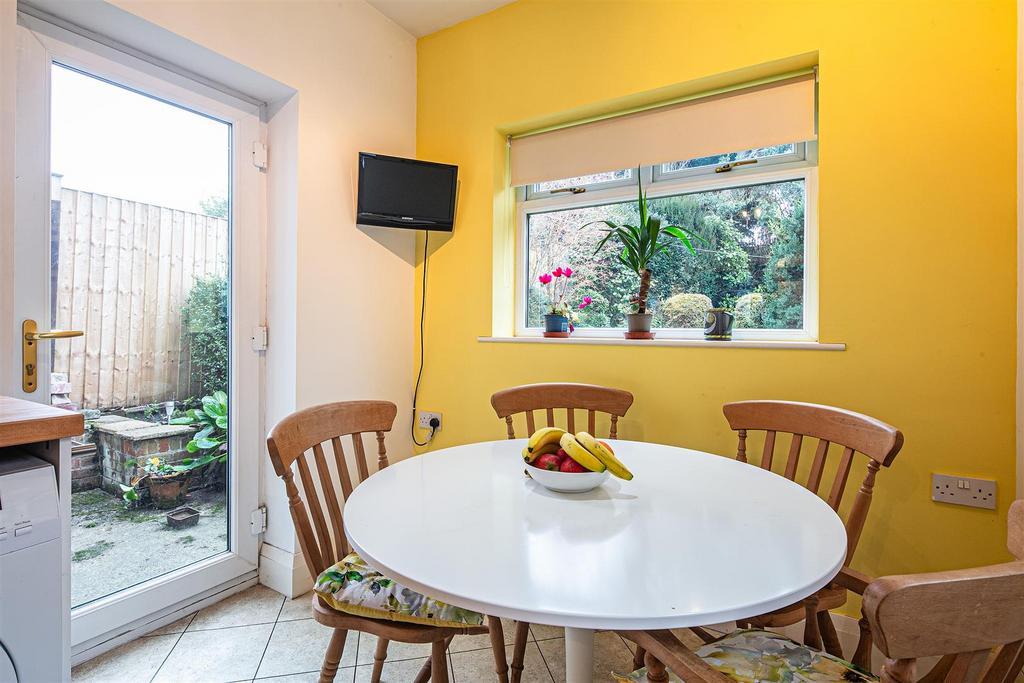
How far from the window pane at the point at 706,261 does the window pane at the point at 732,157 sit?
0.12 m

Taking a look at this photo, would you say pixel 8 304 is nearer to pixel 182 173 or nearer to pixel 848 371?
pixel 182 173

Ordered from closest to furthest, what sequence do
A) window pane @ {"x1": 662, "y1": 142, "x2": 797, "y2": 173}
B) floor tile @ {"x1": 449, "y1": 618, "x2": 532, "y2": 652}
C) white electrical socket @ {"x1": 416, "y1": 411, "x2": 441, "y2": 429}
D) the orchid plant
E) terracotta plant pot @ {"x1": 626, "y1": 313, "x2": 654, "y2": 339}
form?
floor tile @ {"x1": 449, "y1": 618, "x2": 532, "y2": 652}, window pane @ {"x1": 662, "y1": 142, "x2": 797, "y2": 173}, terracotta plant pot @ {"x1": 626, "y1": 313, "x2": 654, "y2": 339}, the orchid plant, white electrical socket @ {"x1": 416, "y1": 411, "x2": 441, "y2": 429}

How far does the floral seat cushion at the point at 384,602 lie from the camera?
1095 mm

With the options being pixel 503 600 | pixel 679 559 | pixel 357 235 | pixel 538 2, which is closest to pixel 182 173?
pixel 357 235

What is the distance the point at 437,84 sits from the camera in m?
2.69

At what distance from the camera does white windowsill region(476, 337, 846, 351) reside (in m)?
1.78

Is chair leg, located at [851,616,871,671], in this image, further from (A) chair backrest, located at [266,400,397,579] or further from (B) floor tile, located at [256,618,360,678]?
(B) floor tile, located at [256,618,360,678]

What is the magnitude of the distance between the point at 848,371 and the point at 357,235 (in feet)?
7.12

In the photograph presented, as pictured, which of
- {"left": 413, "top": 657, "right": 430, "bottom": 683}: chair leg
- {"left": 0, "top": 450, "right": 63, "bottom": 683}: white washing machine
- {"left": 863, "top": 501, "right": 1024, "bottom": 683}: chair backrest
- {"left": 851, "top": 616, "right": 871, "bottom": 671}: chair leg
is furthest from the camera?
{"left": 413, "top": 657, "right": 430, "bottom": 683}: chair leg

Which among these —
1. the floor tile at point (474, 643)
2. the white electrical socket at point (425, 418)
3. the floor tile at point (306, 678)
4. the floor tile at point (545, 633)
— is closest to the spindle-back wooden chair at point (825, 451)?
the floor tile at point (545, 633)

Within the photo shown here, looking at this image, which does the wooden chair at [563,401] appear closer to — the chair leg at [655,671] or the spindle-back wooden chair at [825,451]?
the spindle-back wooden chair at [825,451]

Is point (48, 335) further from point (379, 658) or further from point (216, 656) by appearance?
point (379, 658)

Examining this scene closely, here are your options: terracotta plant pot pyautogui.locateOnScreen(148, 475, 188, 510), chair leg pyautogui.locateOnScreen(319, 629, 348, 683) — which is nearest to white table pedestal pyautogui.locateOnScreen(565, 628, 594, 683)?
chair leg pyautogui.locateOnScreen(319, 629, 348, 683)

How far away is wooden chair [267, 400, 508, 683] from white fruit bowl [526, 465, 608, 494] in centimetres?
37
